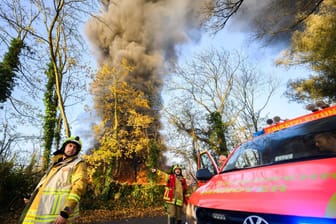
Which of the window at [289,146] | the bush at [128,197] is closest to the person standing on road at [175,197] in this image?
the window at [289,146]

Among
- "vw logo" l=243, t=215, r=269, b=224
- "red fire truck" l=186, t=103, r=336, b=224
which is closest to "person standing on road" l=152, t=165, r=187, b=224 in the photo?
"red fire truck" l=186, t=103, r=336, b=224

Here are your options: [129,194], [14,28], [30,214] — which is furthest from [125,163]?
[30,214]

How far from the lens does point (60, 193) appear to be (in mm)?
2283

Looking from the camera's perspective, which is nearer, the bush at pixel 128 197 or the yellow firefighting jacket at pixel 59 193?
the yellow firefighting jacket at pixel 59 193

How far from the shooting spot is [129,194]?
14062 millimetres

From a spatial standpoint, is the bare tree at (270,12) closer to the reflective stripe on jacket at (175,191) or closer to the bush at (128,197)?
the reflective stripe on jacket at (175,191)

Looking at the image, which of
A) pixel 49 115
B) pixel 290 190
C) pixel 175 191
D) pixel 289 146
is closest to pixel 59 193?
pixel 290 190

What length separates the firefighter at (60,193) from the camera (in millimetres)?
2147

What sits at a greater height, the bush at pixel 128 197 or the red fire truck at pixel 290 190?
the bush at pixel 128 197

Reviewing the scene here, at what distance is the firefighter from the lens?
2.15m

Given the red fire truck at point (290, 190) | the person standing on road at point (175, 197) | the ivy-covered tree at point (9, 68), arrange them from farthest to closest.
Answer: the ivy-covered tree at point (9, 68) → the person standing on road at point (175, 197) → the red fire truck at point (290, 190)

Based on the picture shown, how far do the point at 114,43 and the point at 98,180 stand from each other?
2215 cm

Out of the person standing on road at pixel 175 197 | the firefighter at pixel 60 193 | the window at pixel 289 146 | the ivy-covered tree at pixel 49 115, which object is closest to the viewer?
the window at pixel 289 146

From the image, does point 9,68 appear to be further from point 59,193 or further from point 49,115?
point 59,193
